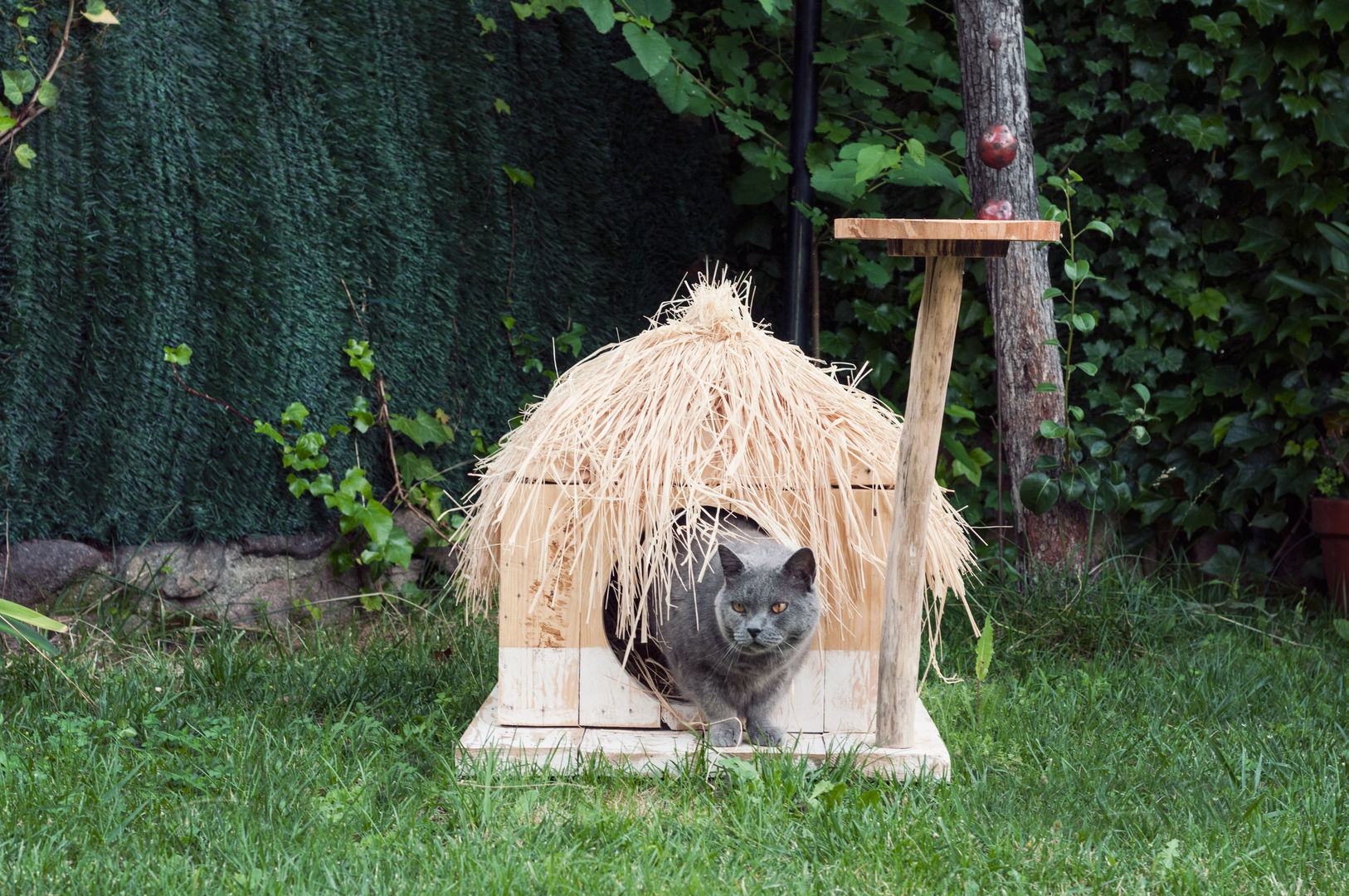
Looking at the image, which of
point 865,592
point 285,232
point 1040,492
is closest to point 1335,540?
point 1040,492

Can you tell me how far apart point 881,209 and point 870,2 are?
695mm

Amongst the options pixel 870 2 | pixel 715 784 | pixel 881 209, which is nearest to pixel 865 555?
pixel 715 784

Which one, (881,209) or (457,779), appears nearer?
(457,779)

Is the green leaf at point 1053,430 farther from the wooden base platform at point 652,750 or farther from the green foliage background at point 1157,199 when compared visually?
the wooden base platform at point 652,750

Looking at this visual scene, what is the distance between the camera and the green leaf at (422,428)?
Answer: 3.49m

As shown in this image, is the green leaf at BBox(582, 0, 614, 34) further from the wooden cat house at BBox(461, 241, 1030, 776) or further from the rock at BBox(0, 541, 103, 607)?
the rock at BBox(0, 541, 103, 607)

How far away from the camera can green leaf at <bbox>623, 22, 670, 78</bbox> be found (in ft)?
10.2

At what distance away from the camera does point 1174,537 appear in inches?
153

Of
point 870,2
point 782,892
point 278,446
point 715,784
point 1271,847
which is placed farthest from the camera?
point 870,2

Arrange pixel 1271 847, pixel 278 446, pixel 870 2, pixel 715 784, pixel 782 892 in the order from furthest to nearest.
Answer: pixel 870 2
pixel 278 446
pixel 715 784
pixel 1271 847
pixel 782 892

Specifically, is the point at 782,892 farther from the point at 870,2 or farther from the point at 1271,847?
the point at 870,2

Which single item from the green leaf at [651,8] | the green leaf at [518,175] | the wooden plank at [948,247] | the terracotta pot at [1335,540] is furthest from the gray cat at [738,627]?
the terracotta pot at [1335,540]

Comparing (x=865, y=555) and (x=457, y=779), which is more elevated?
(x=865, y=555)

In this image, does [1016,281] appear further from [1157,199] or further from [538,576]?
[538,576]
